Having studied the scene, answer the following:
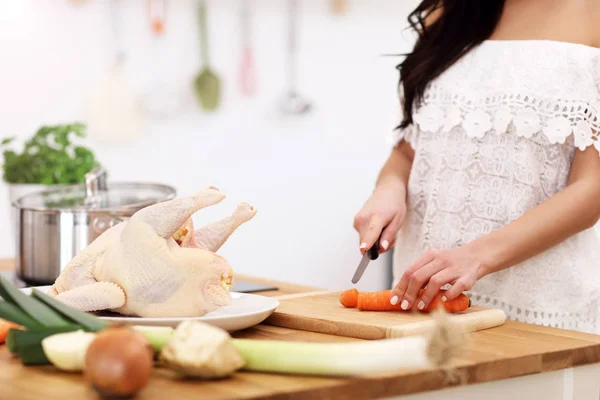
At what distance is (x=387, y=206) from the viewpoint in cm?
160

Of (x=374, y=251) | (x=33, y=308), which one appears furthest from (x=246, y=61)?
(x=33, y=308)

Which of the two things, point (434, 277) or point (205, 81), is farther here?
point (205, 81)

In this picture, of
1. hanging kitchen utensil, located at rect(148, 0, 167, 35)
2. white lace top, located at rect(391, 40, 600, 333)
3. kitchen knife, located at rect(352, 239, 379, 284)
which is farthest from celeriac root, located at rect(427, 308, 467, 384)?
hanging kitchen utensil, located at rect(148, 0, 167, 35)

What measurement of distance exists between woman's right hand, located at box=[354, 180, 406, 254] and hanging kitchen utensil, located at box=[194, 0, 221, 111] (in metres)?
2.01

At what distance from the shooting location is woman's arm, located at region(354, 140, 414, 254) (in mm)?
1495

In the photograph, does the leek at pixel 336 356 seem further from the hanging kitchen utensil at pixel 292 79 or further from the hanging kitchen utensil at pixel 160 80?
the hanging kitchen utensil at pixel 292 79

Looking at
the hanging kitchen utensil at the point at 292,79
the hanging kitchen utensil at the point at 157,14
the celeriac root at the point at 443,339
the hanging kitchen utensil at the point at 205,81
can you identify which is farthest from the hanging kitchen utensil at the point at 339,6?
the celeriac root at the point at 443,339

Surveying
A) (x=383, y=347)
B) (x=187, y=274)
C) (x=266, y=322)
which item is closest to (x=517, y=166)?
(x=266, y=322)

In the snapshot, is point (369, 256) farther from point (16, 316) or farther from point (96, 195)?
point (16, 316)

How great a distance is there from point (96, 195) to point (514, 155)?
2.68ft

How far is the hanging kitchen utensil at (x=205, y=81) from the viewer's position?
3.53 m

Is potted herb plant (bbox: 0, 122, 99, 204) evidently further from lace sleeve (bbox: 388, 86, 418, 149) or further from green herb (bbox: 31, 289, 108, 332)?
green herb (bbox: 31, 289, 108, 332)

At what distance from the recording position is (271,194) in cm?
384

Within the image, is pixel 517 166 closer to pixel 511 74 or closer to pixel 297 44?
pixel 511 74
